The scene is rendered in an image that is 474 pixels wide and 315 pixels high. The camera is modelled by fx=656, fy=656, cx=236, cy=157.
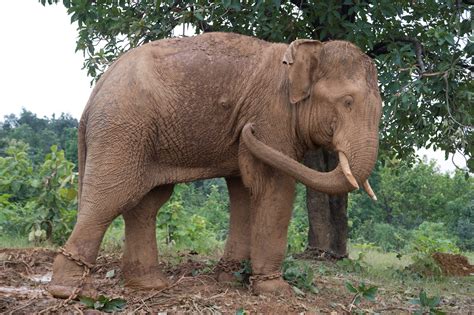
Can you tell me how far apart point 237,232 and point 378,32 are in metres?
3.29

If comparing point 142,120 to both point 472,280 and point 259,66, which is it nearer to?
point 259,66

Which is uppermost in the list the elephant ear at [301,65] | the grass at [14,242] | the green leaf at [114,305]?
the elephant ear at [301,65]

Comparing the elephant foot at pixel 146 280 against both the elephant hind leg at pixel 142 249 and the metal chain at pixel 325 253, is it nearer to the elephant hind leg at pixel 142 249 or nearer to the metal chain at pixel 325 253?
the elephant hind leg at pixel 142 249

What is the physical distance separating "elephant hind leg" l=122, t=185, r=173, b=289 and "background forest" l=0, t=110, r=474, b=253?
10.5 feet

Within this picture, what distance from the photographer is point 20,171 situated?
9680 millimetres

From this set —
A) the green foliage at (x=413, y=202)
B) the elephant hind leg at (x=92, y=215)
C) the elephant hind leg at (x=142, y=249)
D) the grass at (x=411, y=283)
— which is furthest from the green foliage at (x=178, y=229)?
the green foliage at (x=413, y=202)

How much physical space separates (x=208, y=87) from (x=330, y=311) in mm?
1959

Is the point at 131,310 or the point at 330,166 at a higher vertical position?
the point at 330,166

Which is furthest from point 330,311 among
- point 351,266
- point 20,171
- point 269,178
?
point 20,171

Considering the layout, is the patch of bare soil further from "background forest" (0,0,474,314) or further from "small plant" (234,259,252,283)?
"small plant" (234,259,252,283)

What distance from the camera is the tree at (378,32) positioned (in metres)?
6.44

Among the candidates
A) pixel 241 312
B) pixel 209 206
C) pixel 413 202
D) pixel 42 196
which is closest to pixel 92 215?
pixel 241 312

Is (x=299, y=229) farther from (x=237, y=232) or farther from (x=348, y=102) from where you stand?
(x=348, y=102)

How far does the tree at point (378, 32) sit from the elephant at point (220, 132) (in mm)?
1095
